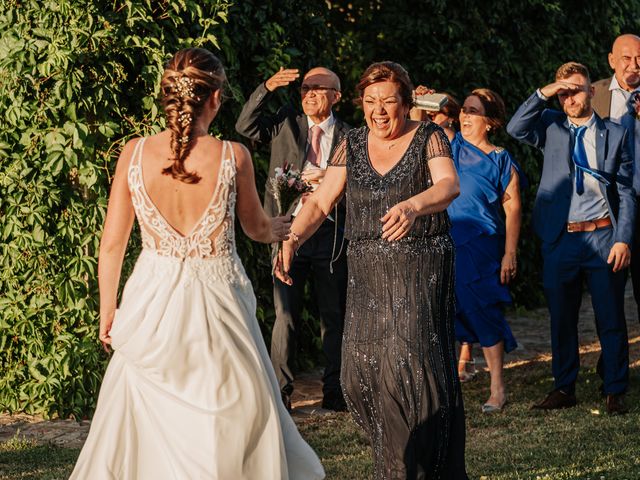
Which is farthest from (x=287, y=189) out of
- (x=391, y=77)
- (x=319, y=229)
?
(x=391, y=77)

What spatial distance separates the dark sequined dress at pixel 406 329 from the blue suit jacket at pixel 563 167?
2.41m

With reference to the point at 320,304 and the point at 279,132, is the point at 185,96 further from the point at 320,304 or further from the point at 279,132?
the point at 320,304

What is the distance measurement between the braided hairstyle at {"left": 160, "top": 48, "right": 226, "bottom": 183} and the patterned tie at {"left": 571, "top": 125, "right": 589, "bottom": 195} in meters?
3.61

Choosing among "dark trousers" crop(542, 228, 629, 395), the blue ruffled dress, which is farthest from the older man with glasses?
"dark trousers" crop(542, 228, 629, 395)

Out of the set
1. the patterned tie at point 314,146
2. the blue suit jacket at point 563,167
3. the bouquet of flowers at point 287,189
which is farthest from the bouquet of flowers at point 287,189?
the blue suit jacket at point 563,167

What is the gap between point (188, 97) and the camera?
4.50m

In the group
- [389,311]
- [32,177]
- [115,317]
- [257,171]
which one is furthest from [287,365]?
[115,317]

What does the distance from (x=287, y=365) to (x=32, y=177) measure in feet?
6.68

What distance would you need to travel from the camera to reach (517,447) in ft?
21.8

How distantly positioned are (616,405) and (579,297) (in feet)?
2.46

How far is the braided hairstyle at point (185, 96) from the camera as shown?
4.48m

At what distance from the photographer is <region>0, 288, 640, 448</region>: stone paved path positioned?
7238mm

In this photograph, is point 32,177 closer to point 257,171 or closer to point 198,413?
point 257,171

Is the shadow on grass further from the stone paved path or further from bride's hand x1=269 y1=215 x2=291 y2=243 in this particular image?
bride's hand x1=269 y1=215 x2=291 y2=243
